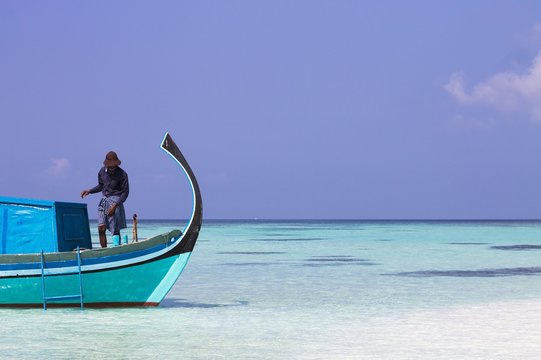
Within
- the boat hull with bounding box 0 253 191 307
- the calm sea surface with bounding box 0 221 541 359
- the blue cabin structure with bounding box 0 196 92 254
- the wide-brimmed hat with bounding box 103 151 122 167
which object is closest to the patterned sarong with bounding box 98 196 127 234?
the wide-brimmed hat with bounding box 103 151 122 167

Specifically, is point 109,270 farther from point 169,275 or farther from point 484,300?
point 484,300

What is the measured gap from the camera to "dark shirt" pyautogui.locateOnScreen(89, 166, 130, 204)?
42.5ft

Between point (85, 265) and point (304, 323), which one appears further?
point (85, 265)

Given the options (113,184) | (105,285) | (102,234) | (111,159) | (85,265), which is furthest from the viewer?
(102,234)

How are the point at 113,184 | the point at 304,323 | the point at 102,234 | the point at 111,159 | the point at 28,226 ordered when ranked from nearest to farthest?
the point at 304,323 < the point at 28,226 < the point at 111,159 < the point at 113,184 < the point at 102,234

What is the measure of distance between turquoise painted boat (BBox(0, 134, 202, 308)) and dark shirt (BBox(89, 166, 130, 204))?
64 cm

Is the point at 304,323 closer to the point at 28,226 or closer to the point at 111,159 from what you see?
the point at 111,159

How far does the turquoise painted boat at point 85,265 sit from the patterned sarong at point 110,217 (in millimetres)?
Result: 525

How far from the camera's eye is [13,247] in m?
12.6

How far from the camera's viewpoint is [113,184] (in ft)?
42.5

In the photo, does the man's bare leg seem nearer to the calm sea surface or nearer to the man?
the man

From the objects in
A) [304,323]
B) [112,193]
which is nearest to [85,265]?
[112,193]

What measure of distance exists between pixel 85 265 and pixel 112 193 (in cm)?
122

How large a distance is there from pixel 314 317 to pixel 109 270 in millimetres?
2951
